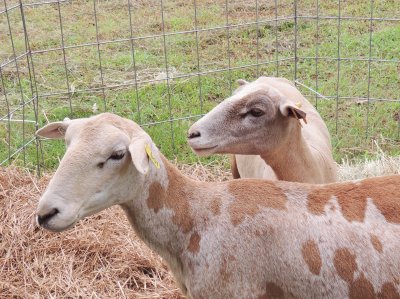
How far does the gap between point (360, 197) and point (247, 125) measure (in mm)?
1246

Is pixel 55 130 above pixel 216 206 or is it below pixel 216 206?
above

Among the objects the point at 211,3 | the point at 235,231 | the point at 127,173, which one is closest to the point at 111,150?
the point at 127,173

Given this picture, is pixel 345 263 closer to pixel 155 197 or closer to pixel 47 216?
pixel 155 197

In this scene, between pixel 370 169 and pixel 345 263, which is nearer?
pixel 345 263

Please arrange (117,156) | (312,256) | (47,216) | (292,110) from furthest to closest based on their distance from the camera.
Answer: (292,110) < (312,256) < (117,156) < (47,216)

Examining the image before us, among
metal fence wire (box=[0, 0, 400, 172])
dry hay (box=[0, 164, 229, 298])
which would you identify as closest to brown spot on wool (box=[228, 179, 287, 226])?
dry hay (box=[0, 164, 229, 298])

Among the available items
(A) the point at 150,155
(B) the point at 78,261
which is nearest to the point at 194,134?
(A) the point at 150,155

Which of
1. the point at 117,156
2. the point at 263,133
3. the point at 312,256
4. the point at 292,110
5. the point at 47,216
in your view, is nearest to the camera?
the point at 47,216

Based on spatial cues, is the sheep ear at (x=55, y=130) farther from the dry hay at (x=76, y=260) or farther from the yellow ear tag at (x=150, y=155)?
the dry hay at (x=76, y=260)

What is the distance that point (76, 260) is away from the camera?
5227 mm

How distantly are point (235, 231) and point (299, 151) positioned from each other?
1.39 meters

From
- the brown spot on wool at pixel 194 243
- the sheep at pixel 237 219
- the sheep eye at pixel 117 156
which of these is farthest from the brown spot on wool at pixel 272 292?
the sheep eye at pixel 117 156

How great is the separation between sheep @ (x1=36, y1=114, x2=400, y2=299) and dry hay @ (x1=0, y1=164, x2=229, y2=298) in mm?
1302

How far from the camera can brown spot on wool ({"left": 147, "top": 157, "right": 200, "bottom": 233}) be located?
3.58 m
